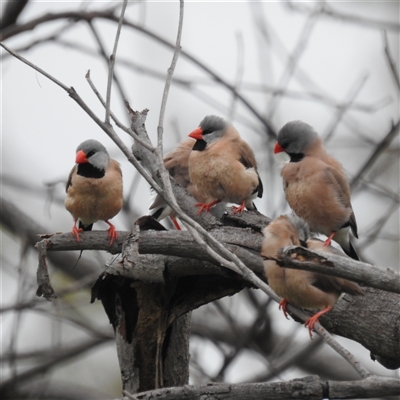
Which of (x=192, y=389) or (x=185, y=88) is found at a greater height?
(x=185, y=88)

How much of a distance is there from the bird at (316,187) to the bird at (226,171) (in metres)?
0.45

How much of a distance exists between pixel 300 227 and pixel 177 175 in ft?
8.26

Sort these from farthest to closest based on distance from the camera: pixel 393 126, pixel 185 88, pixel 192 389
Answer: pixel 185 88, pixel 393 126, pixel 192 389

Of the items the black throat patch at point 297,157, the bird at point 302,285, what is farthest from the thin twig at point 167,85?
the black throat patch at point 297,157

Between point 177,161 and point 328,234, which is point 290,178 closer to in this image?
point 328,234

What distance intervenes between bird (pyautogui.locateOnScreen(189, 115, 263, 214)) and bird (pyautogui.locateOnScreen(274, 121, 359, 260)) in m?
0.45

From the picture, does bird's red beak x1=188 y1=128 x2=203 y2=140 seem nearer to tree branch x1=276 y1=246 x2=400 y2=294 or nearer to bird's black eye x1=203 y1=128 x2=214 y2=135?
bird's black eye x1=203 y1=128 x2=214 y2=135

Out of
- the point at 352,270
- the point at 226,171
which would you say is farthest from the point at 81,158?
the point at 352,270

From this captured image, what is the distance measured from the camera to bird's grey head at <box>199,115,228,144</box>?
588 centimetres

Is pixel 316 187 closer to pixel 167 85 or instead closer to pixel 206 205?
pixel 206 205

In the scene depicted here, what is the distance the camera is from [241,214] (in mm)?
5180

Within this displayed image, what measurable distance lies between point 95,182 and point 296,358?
273cm

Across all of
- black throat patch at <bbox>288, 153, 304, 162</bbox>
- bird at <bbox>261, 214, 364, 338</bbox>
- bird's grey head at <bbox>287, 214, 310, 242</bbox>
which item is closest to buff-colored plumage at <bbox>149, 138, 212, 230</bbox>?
black throat patch at <bbox>288, 153, 304, 162</bbox>

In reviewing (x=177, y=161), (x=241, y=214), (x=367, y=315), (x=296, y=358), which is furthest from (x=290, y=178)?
(x=296, y=358)
